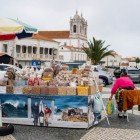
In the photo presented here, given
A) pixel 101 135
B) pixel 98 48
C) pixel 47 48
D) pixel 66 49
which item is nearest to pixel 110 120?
pixel 101 135

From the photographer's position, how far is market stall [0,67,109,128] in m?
10.9

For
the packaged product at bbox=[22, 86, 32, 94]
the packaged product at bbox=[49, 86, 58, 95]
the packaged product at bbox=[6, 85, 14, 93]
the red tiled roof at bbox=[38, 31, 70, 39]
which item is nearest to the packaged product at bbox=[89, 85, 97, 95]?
the packaged product at bbox=[49, 86, 58, 95]

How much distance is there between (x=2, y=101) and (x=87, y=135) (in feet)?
8.91

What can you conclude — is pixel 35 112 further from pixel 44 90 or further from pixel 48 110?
pixel 44 90

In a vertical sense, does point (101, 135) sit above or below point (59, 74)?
below

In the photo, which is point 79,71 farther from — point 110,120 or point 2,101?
point 2,101

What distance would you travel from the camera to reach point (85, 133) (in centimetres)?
1034

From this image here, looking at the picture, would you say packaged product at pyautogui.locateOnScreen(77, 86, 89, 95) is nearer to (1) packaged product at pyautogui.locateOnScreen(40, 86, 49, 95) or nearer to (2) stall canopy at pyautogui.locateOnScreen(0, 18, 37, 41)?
(1) packaged product at pyautogui.locateOnScreen(40, 86, 49, 95)

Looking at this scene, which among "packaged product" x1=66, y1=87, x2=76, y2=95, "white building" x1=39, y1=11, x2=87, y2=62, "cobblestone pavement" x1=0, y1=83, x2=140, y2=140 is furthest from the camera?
"white building" x1=39, y1=11, x2=87, y2=62

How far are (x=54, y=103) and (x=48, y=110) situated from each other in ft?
0.77

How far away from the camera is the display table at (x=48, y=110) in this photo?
1090 centimetres

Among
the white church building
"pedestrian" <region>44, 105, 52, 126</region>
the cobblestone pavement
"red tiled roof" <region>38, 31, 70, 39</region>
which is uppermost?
"red tiled roof" <region>38, 31, 70, 39</region>

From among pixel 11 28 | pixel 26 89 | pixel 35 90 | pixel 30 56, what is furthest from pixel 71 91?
pixel 30 56

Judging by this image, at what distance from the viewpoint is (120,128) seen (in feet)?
36.2
